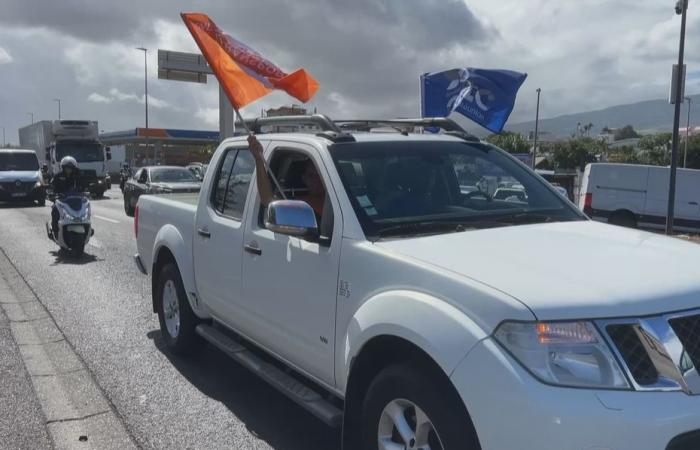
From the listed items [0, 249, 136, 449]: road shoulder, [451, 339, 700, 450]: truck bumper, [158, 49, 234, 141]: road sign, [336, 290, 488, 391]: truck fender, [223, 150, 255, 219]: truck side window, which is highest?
[158, 49, 234, 141]: road sign

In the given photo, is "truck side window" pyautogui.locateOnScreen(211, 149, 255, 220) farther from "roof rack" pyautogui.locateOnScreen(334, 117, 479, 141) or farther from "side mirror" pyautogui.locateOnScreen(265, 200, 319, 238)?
"side mirror" pyautogui.locateOnScreen(265, 200, 319, 238)

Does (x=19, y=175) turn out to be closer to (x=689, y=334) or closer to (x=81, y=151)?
(x=81, y=151)

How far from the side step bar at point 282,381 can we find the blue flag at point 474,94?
4446 millimetres

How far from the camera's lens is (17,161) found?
25.3 m

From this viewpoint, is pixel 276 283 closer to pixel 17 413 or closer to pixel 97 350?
pixel 17 413

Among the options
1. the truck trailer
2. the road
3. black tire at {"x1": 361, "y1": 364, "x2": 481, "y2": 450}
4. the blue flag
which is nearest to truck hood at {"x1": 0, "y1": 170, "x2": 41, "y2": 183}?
the truck trailer

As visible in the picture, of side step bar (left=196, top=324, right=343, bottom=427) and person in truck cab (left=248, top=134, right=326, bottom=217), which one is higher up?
person in truck cab (left=248, top=134, right=326, bottom=217)

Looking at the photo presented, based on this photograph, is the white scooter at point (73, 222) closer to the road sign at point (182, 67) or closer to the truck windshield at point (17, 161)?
the truck windshield at point (17, 161)

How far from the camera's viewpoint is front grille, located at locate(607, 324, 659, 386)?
2.39 m

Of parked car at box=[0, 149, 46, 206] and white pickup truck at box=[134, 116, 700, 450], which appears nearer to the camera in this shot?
white pickup truck at box=[134, 116, 700, 450]

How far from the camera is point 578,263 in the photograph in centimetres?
286

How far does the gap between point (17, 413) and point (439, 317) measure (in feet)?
11.0

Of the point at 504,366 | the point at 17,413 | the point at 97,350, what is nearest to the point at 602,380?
the point at 504,366

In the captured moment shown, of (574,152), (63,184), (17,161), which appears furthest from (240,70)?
(574,152)
